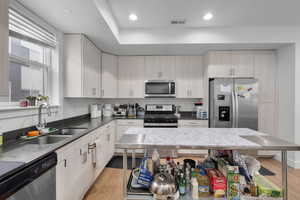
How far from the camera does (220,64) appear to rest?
3.30 meters

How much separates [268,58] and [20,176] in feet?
14.4

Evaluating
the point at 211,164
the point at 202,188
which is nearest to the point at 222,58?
the point at 211,164

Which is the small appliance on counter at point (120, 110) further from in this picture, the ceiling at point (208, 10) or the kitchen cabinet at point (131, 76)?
the ceiling at point (208, 10)

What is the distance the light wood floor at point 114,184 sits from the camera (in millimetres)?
2072

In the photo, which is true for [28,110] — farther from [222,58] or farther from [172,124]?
[222,58]

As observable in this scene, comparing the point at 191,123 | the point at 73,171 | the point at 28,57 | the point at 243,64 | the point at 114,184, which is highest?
the point at 243,64

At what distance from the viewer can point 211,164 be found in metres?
1.30

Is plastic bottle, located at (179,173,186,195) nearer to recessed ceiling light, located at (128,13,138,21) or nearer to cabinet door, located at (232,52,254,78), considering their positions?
recessed ceiling light, located at (128,13,138,21)

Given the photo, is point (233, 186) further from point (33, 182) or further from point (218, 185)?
point (33, 182)

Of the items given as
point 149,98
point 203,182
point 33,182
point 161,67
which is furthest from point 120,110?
point 203,182

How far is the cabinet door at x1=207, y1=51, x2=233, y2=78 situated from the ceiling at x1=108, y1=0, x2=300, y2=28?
65 centimetres

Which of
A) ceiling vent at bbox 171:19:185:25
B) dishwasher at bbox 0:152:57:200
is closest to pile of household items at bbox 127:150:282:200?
dishwasher at bbox 0:152:57:200

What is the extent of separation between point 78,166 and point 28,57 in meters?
1.57

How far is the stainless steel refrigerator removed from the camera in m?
2.99
